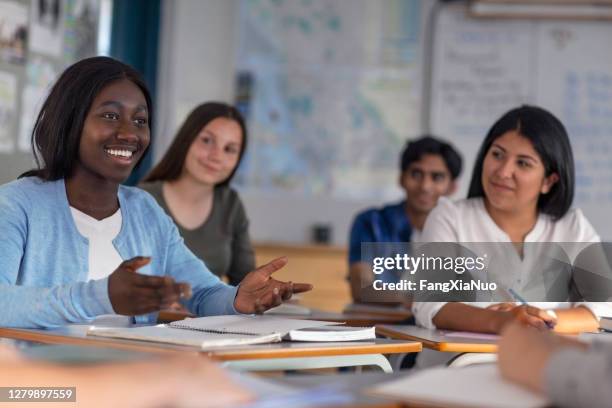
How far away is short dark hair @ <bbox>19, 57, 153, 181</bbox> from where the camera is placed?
2234mm

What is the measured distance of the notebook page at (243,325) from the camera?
1.88 metres

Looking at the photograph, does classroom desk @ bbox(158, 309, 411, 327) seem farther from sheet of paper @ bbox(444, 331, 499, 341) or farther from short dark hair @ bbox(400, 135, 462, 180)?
short dark hair @ bbox(400, 135, 462, 180)

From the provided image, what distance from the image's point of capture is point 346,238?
19.4ft

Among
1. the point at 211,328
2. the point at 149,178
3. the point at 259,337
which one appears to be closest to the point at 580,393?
the point at 259,337

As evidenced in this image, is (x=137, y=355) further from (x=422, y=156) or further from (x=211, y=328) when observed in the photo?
(x=422, y=156)

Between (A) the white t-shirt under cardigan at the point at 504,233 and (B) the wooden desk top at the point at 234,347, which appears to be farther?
(A) the white t-shirt under cardigan at the point at 504,233

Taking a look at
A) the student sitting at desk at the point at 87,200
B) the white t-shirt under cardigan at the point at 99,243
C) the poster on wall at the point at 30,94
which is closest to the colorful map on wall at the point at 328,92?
the poster on wall at the point at 30,94

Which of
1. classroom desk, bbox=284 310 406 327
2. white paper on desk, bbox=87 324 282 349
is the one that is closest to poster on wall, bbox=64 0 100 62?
classroom desk, bbox=284 310 406 327

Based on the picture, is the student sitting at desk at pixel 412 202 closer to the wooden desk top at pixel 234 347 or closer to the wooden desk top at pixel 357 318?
the wooden desk top at pixel 357 318

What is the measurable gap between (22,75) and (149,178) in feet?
2.99

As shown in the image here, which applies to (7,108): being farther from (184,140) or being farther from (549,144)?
(549,144)

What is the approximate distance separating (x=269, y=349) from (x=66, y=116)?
2.90 ft

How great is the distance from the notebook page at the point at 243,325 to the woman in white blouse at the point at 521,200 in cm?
86

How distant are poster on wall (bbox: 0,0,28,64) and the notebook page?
2402 mm
